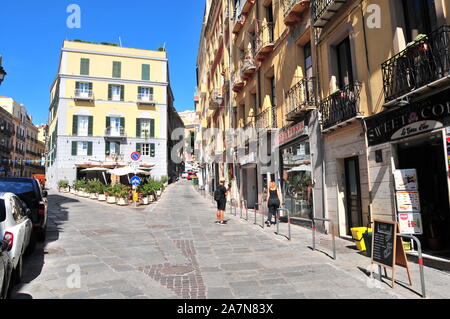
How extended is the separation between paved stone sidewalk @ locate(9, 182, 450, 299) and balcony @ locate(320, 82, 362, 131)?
3.47 m

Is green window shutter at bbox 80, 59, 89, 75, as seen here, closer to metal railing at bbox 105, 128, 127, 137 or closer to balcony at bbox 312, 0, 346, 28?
metal railing at bbox 105, 128, 127, 137

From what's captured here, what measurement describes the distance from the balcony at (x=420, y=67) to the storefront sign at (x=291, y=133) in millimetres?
4224

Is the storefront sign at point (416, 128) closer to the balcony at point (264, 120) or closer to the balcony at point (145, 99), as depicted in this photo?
the balcony at point (264, 120)

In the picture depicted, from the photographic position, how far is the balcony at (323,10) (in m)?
9.17

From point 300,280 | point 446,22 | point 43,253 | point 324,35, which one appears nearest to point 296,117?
point 324,35

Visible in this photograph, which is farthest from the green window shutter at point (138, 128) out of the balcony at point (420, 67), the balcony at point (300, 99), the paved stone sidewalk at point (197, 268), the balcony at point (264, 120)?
the balcony at point (420, 67)

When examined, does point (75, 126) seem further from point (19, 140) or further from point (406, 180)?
point (406, 180)

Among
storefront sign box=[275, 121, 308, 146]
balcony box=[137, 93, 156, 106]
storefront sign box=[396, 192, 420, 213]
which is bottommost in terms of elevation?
storefront sign box=[396, 192, 420, 213]

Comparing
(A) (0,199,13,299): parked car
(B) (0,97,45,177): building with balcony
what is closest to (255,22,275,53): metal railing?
(A) (0,199,13,299): parked car

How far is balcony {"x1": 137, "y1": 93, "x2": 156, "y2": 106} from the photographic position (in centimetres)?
4222

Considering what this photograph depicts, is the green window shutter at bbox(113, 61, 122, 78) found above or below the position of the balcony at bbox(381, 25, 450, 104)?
above

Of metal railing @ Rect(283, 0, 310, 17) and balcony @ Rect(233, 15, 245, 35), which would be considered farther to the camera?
balcony @ Rect(233, 15, 245, 35)

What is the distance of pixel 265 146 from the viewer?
15445 millimetres

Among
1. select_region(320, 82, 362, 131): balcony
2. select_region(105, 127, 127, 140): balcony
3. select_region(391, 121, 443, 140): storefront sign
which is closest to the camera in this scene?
select_region(391, 121, 443, 140): storefront sign
